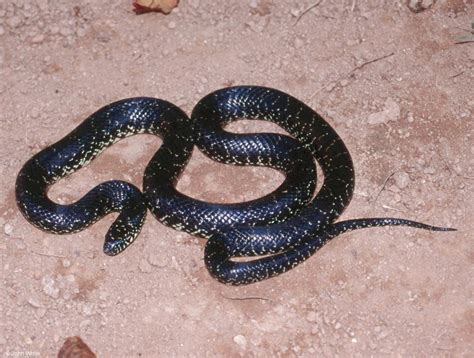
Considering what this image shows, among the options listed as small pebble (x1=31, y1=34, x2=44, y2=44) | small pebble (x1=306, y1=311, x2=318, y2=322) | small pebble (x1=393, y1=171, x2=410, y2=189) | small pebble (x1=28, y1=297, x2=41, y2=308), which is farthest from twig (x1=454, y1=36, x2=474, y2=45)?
small pebble (x1=28, y1=297, x2=41, y2=308)

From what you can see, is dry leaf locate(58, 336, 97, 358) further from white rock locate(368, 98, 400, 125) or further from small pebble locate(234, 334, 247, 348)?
white rock locate(368, 98, 400, 125)

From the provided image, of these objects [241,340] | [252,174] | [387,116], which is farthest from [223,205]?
[387,116]

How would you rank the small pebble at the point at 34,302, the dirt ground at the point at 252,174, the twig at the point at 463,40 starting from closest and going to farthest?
the dirt ground at the point at 252,174 < the small pebble at the point at 34,302 < the twig at the point at 463,40

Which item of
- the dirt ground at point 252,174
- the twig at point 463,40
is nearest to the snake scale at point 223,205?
the dirt ground at point 252,174

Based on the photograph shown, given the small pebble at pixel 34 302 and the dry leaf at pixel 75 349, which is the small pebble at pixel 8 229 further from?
the dry leaf at pixel 75 349

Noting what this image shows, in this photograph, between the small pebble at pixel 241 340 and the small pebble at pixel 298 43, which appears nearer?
the small pebble at pixel 241 340

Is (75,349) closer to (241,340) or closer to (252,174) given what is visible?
(241,340)

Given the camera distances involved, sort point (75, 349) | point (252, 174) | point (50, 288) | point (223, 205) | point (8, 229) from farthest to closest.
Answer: point (252, 174) < point (8, 229) < point (223, 205) < point (50, 288) < point (75, 349)
